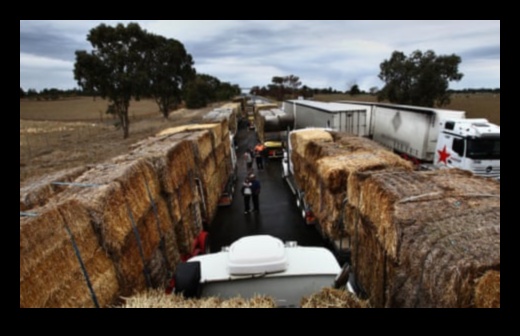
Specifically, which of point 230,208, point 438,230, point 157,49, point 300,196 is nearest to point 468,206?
point 438,230

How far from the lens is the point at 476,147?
15.0m

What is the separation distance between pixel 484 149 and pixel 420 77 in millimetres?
28128

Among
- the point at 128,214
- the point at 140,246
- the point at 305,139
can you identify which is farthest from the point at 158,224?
the point at 305,139

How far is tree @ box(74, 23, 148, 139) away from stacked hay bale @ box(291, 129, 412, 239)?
2788 cm

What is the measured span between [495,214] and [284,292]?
12.2 ft

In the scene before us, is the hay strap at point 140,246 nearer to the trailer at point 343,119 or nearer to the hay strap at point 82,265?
the hay strap at point 82,265

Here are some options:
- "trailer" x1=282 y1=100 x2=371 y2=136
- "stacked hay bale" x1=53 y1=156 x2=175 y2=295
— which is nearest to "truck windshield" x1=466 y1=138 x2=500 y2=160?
"trailer" x1=282 y1=100 x2=371 y2=136

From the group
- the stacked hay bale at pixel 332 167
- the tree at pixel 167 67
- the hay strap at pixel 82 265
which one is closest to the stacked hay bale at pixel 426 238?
the stacked hay bale at pixel 332 167

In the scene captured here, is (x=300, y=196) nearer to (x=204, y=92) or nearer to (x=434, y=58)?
(x=434, y=58)

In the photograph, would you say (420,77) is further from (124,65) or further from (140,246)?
(140,246)

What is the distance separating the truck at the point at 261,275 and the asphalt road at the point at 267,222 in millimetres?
6281

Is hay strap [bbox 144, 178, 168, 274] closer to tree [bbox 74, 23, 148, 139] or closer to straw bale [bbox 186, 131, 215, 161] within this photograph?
straw bale [bbox 186, 131, 215, 161]

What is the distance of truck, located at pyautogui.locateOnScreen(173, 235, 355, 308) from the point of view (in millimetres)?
5504

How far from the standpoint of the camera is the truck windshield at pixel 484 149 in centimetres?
1482
